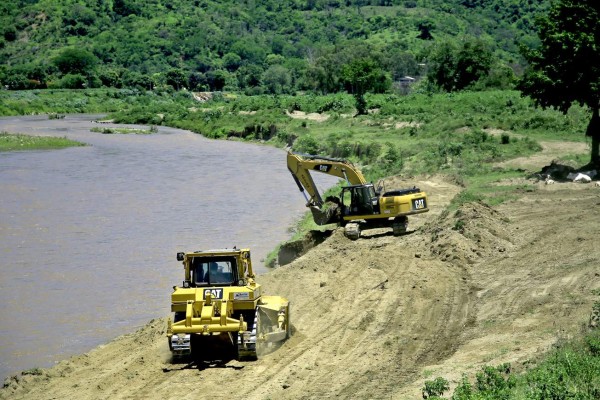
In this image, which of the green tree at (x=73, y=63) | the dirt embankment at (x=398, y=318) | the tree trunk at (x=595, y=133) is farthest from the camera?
the green tree at (x=73, y=63)

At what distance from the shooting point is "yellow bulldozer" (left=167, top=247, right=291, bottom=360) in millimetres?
16469

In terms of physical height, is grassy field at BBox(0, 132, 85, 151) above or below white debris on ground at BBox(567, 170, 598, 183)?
below

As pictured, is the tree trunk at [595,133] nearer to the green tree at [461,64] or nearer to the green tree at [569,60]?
the green tree at [569,60]

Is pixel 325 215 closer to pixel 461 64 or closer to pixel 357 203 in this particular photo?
pixel 357 203

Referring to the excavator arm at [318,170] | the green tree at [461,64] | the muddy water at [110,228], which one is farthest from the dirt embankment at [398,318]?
the green tree at [461,64]

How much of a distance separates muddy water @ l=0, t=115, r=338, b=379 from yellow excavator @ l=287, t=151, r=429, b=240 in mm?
3145

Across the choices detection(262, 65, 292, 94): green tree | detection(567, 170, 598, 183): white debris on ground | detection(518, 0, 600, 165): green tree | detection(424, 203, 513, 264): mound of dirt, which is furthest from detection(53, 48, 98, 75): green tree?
detection(424, 203, 513, 264): mound of dirt

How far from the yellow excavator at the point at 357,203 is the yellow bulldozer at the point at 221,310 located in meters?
9.94

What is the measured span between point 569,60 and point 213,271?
21847mm

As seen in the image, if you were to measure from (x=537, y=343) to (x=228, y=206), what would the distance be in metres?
26.8

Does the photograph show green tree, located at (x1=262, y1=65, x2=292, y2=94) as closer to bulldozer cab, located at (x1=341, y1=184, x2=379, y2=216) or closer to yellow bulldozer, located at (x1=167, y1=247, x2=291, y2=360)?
bulldozer cab, located at (x1=341, y1=184, x2=379, y2=216)

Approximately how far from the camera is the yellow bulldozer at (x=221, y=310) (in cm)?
1647

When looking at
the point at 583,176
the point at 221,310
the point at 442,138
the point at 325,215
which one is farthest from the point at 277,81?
the point at 221,310

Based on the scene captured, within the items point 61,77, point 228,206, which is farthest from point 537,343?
point 61,77
